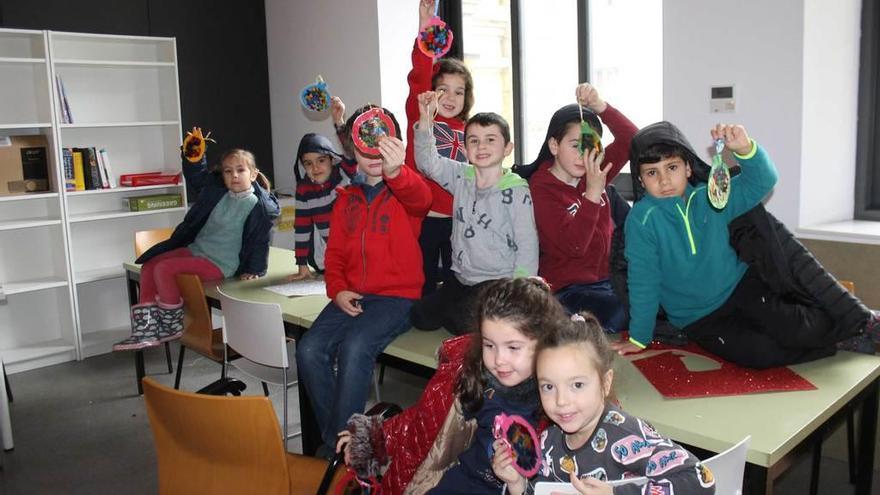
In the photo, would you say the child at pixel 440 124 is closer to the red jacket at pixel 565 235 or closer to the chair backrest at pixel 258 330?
the red jacket at pixel 565 235

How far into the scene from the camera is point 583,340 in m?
1.56

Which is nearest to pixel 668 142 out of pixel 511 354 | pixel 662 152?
pixel 662 152

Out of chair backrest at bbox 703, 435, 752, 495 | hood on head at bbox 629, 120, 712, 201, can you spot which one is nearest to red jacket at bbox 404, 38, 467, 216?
hood on head at bbox 629, 120, 712, 201

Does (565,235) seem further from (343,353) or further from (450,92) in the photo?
(450,92)

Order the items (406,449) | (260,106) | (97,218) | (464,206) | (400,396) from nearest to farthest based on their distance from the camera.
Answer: (406,449)
(464,206)
(400,396)
(97,218)
(260,106)

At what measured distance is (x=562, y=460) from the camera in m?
1.56

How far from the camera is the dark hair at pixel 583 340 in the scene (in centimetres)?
155

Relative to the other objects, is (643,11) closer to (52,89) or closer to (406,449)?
(406,449)

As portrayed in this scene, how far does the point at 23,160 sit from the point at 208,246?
1423 mm

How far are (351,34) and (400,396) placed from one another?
2.58m

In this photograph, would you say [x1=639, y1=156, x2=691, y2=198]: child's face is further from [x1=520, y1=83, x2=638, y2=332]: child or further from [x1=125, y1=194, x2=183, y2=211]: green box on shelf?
[x1=125, y1=194, x2=183, y2=211]: green box on shelf

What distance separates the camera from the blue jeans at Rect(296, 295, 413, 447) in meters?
2.56

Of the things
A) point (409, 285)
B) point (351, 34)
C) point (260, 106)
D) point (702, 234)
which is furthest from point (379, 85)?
point (702, 234)

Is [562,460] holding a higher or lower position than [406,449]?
higher
